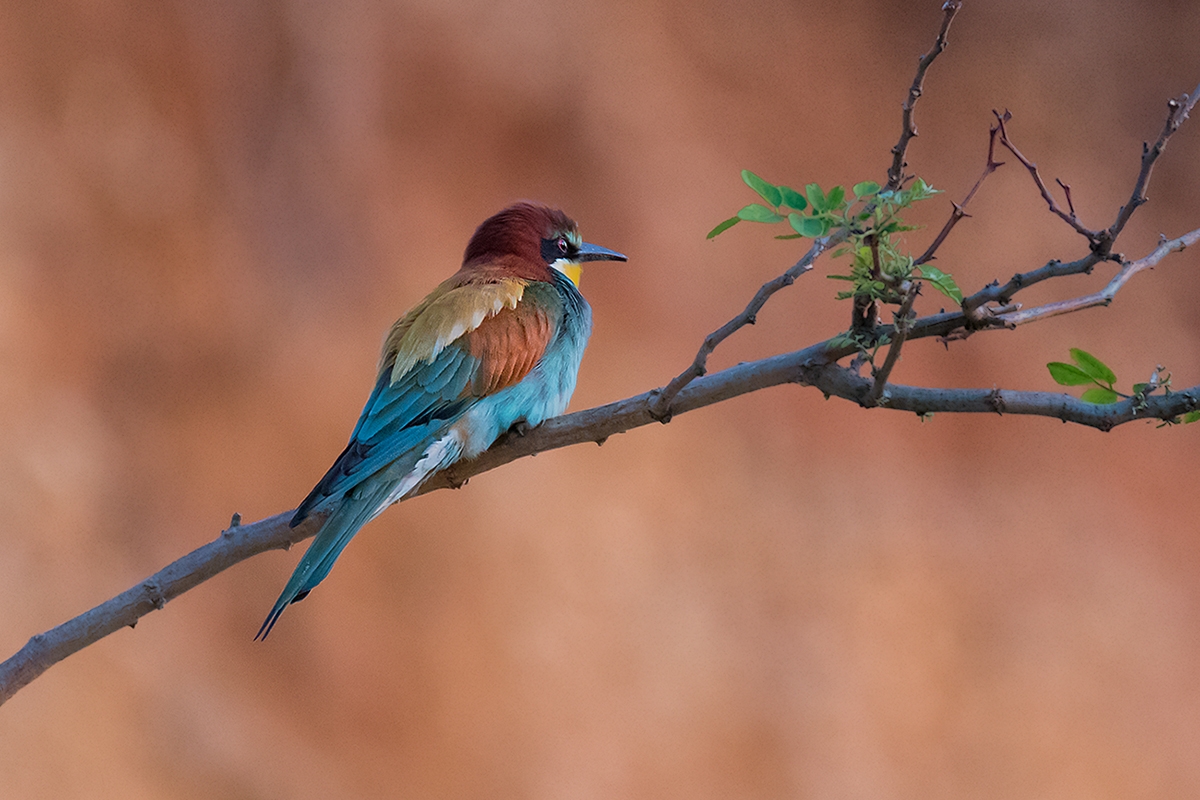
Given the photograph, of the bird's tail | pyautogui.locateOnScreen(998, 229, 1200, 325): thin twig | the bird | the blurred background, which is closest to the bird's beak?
the bird

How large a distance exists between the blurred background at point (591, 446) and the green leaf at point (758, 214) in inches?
88.4

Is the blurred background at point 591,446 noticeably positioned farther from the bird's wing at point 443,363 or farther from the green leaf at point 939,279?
the green leaf at point 939,279

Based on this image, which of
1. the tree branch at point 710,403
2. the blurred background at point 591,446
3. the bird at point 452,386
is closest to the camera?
the tree branch at point 710,403

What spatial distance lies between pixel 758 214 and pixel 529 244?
0.86 metres

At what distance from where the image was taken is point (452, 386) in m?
1.36

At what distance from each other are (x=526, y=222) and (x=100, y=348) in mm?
1769

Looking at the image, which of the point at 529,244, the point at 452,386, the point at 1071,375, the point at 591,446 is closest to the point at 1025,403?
the point at 1071,375

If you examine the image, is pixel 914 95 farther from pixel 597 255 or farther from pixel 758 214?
pixel 597 255

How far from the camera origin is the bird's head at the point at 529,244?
160cm

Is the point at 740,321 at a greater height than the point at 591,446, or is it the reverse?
the point at 591,446

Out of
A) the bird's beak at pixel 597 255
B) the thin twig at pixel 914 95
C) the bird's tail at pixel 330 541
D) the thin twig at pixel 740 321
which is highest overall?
the bird's beak at pixel 597 255

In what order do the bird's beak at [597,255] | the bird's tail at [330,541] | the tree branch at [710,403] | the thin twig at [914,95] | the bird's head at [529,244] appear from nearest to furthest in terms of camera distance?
the thin twig at [914,95] → the tree branch at [710,403] → the bird's tail at [330,541] → the bird's head at [529,244] → the bird's beak at [597,255]

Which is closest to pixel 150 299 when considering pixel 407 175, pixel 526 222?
pixel 407 175

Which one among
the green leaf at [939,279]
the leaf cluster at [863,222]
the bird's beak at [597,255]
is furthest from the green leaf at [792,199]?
the bird's beak at [597,255]
